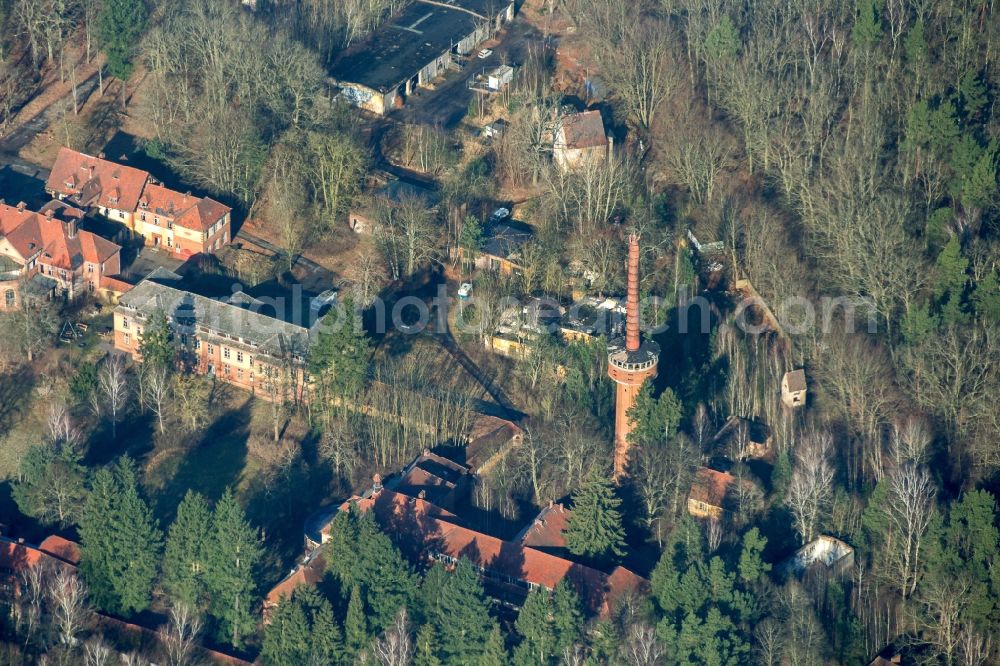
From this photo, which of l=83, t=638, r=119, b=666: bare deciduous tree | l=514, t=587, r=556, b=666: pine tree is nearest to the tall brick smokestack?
l=514, t=587, r=556, b=666: pine tree

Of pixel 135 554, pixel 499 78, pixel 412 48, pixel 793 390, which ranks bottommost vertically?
pixel 135 554

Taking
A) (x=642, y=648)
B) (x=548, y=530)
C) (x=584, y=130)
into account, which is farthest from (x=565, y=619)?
(x=584, y=130)

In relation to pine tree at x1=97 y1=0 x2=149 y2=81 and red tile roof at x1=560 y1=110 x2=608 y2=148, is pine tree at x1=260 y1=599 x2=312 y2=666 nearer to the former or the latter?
red tile roof at x1=560 y1=110 x2=608 y2=148

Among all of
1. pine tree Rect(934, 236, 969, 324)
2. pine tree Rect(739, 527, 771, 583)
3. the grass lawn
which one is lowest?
the grass lawn

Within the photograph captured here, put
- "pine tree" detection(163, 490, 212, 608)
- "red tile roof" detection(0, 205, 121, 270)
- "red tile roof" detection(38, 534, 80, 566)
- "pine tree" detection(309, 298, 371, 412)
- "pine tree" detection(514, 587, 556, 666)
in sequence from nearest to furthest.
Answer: "pine tree" detection(514, 587, 556, 666), "pine tree" detection(163, 490, 212, 608), "red tile roof" detection(38, 534, 80, 566), "pine tree" detection(309, 298, 371, 412), "red tile roof" detection(0, 205, 121, 270)

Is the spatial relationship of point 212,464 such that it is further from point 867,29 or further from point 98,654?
point 867,29

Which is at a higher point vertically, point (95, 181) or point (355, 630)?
point (95, 181)
